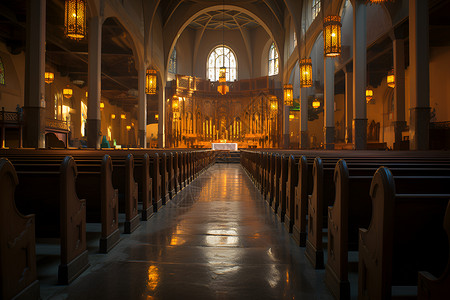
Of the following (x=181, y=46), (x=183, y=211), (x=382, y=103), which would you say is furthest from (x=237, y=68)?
(x=183, y=211)

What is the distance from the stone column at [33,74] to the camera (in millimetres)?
7512

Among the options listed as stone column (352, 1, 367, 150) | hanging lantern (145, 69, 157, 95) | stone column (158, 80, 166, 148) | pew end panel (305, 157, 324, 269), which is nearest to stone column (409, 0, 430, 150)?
stone column (352, 1, 367, 150)

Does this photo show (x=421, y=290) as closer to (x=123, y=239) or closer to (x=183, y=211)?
(x=123, y=239)

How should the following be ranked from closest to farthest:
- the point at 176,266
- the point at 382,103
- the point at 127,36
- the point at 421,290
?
the point at 421,290 → the point at 176,266 → the point at 127,36 → the point at 382,103

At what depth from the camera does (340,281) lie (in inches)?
71.5

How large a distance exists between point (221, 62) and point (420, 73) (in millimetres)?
22304

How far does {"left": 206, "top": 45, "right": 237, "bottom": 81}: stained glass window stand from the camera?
28.1 m

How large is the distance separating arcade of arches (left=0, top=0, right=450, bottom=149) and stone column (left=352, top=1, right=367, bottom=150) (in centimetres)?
3

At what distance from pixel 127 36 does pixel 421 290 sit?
A: 52.6ft

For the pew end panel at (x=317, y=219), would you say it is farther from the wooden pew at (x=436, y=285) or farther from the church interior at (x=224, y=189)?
the wooden pew at (x=436, y=285)

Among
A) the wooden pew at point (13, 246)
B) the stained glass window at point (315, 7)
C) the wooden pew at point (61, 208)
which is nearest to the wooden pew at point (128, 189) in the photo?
the wooden pew at point (61, 208)

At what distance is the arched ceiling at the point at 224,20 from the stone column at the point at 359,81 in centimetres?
1614

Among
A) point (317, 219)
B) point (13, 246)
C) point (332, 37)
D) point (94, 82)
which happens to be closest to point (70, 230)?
point (13, 246)

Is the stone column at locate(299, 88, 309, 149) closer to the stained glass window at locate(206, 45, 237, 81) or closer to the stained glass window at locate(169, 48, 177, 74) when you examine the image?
the stained glass window at locate(206, 45, 237, 81)
